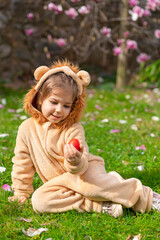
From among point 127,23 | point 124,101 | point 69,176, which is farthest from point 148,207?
point 127,23

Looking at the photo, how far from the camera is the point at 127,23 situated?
6180 mm

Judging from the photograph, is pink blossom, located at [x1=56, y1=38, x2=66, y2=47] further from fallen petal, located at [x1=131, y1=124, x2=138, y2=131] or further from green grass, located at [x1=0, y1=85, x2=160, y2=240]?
fallen petal, located at [x1=131, y1=124, x2=138, y2=131]

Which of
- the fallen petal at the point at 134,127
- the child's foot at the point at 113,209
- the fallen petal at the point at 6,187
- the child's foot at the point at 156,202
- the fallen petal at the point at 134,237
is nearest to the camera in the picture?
the fallen petal at the point at 134,237

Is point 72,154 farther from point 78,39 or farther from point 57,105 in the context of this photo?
point 78,39

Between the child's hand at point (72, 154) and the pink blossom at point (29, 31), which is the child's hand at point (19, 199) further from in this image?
the pink blossom at point (29, 31)

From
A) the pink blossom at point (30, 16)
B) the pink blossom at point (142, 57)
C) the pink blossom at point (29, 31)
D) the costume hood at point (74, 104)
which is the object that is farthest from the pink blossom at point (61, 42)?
the costume hood at point (74, 104)

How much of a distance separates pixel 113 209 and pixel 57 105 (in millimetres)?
758

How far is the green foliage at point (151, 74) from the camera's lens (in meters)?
6.32

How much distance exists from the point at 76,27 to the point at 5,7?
60.1 inches

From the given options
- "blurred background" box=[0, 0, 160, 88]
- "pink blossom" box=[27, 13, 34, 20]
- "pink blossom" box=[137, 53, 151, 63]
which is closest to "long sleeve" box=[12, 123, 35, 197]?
"blurred background" box=[0, 0, 160, 88]

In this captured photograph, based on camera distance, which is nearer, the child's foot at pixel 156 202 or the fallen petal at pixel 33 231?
the fallen petal at pixel 33 231

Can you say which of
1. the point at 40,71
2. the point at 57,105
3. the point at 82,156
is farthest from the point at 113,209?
the point at 40,71

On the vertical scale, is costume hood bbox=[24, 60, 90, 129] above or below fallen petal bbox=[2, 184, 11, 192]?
above

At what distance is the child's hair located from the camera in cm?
212
